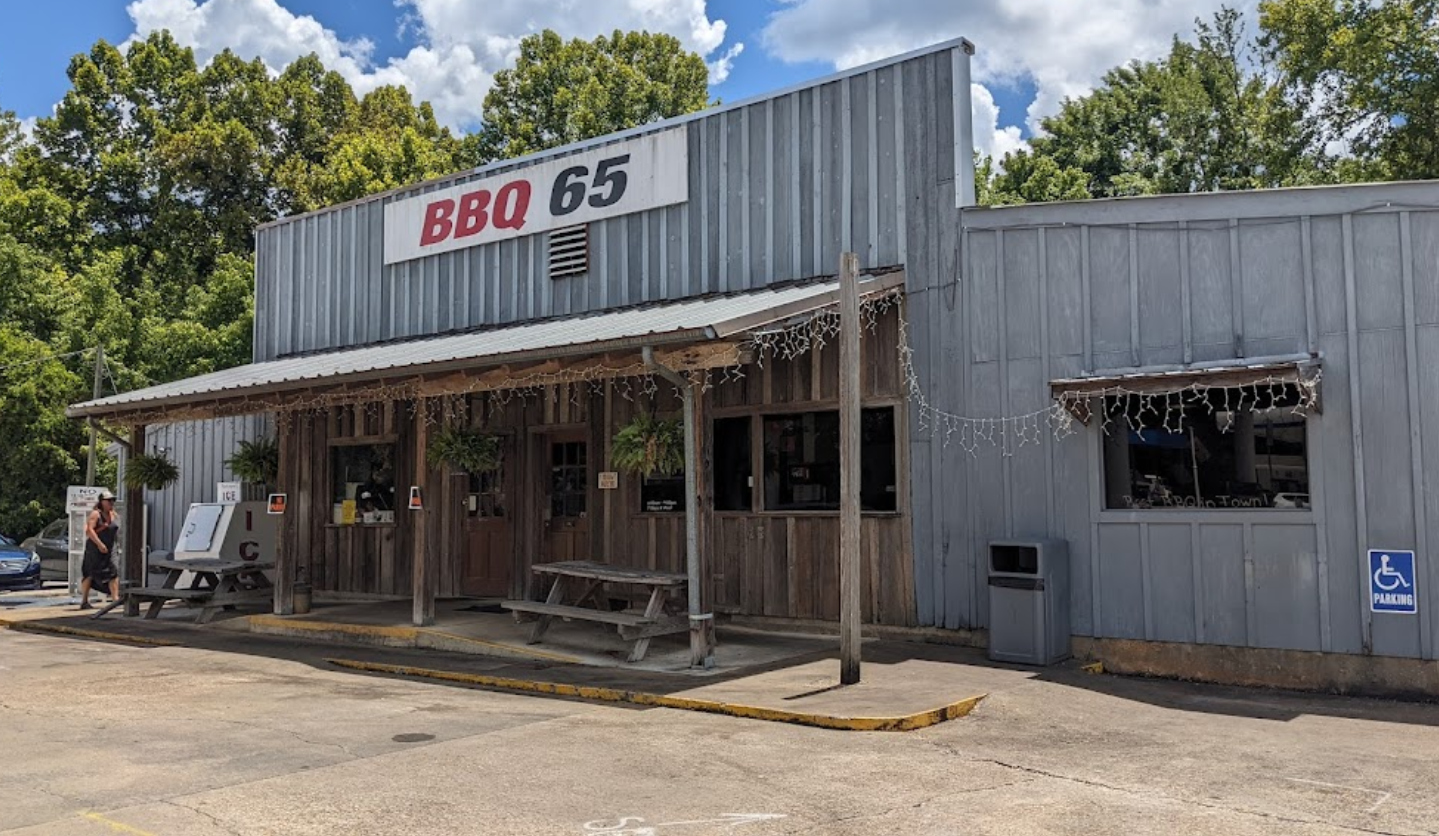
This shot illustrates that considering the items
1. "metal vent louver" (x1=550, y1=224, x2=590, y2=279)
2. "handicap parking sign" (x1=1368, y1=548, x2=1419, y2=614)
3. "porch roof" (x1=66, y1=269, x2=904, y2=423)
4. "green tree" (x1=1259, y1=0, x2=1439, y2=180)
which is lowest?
"handicap parking sign" (x1=1368, y1=548, x2=1419, y2=614)

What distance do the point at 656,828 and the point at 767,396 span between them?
7.17 metres

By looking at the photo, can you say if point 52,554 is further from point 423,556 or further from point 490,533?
point 423,556

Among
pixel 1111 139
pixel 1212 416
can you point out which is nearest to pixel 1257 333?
pixel 1212 416

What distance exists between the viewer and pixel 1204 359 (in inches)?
378

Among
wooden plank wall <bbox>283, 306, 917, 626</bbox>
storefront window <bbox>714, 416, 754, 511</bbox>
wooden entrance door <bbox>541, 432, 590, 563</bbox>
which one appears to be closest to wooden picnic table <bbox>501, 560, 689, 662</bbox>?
wooden plank wall <bbox>283, 306, 917, 626</bbox>

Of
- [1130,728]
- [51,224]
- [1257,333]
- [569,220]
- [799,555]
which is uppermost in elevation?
[51,224]

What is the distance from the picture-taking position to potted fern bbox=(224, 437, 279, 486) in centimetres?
1605

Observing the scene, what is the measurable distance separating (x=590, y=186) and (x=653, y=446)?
4.77m

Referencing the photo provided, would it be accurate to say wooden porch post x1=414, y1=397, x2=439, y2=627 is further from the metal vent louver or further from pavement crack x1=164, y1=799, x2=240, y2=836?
pavement crack x1=164, y1=799, x2=240, y2=836

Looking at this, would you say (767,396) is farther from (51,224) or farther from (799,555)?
(51,224)

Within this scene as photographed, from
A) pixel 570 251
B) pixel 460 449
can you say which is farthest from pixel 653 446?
pixel 570 251

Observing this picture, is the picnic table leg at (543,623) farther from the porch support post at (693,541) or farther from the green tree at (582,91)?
the green tree at (582,91)

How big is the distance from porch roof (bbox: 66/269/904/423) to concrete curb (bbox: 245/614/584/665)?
8.37 feet

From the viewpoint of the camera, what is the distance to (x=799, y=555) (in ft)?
39.0
